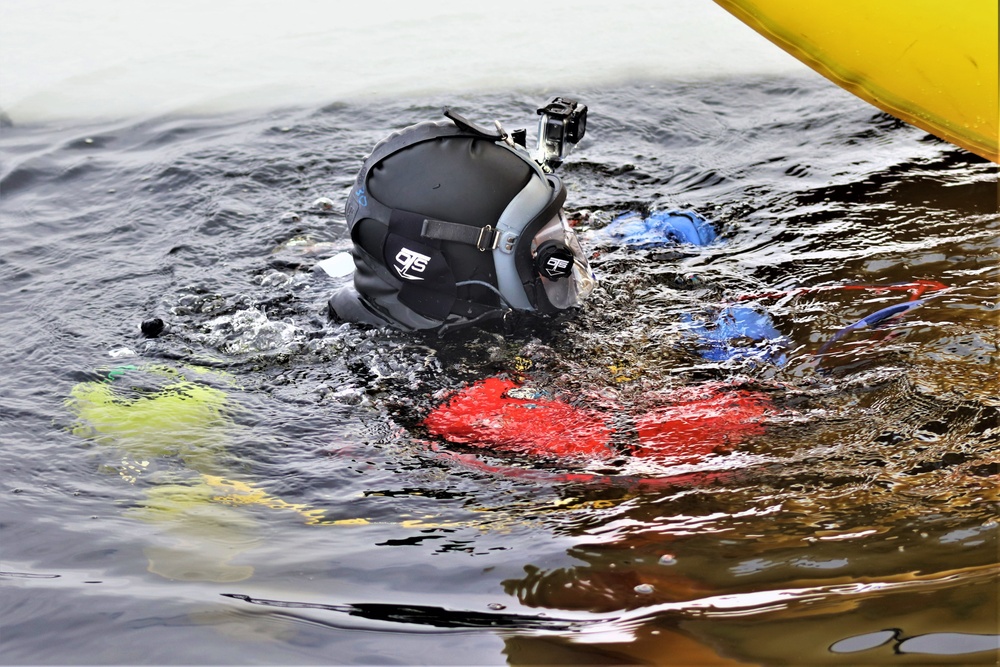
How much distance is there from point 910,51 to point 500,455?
2310 mm

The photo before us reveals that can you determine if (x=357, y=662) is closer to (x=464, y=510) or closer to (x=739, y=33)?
(x=464, y=510)

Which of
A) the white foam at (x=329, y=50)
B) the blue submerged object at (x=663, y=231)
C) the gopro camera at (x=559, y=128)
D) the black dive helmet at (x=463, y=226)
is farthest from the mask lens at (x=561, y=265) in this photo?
the white foam at (x=329, y=50)

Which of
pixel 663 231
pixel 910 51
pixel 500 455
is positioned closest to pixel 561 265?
pixel 500 455

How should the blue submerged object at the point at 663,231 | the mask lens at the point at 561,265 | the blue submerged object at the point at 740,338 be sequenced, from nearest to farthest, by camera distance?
1. the mask lens at the point at 561,265
2. the blue submerged object at the point at 740,338
3. the blue submerged object at the point at 663,231

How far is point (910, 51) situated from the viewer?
138 inches

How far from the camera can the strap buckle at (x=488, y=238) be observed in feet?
9.66

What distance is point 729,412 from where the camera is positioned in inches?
109

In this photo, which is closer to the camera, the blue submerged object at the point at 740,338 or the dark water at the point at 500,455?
the dark water at the point at 500,455

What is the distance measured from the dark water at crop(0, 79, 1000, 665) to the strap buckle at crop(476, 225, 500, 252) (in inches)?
14.4

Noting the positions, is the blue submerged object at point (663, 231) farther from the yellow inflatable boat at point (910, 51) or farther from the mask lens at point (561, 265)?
the yellow inflatable boat at point (910, 51)

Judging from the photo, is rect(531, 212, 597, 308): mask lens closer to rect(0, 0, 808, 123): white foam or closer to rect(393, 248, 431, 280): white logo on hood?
rect(393, 248, 431, 280): white logo on hood

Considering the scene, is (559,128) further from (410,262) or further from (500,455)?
(500,455)

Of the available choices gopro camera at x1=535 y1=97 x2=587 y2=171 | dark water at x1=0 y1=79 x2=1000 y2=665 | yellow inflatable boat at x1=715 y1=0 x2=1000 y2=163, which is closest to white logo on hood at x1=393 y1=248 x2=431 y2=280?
dark water at x1=0 y1=79 x2=1000 y2=665

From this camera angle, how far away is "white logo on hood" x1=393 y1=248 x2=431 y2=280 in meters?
2.99
